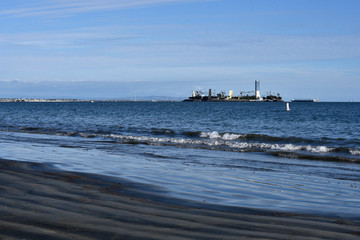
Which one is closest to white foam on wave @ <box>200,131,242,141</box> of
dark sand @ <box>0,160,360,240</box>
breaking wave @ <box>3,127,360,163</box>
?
breaking wave @ <box>3,127,360,163</box>

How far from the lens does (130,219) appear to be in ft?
20.7

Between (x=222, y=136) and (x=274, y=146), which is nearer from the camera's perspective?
(x=274, y=146)

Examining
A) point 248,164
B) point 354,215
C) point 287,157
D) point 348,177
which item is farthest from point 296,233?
point 287,157

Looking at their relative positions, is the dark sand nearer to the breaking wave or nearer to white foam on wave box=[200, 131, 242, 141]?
the breaking wave

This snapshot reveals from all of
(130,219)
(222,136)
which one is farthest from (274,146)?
(130,219)

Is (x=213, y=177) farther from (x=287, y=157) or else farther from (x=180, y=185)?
(x=287, y=157)

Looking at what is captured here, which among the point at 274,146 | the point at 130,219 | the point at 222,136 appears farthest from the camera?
the point at 222,136

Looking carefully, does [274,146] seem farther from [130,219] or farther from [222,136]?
[130,219]

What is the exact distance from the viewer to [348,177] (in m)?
13.3

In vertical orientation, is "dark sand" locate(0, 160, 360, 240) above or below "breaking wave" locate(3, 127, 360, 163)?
above

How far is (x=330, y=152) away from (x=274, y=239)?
57.1 feet

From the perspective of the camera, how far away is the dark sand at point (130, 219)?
5.56m

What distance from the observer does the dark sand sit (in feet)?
18.2

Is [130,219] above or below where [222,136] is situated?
above
